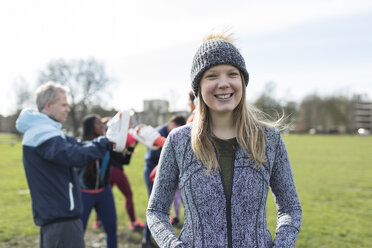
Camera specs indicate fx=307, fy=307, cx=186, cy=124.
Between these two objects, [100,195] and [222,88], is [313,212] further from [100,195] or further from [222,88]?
[222,88]

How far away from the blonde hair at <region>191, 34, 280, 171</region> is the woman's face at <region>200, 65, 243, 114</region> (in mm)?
110

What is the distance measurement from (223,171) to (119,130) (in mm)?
1661

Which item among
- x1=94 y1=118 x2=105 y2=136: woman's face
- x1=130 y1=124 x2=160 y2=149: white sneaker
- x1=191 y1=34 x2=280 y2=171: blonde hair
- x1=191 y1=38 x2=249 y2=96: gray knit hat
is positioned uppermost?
x1=191 y1=38 x2=249 y2=96: gray knit hat

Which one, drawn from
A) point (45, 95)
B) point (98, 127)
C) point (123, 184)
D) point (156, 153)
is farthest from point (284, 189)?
point (123, 184)

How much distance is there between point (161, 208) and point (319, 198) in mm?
7338

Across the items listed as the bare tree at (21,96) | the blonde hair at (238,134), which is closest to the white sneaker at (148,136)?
the blonde hair at (238,134)

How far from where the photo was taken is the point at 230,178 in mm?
1595

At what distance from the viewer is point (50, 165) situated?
2.74 metres

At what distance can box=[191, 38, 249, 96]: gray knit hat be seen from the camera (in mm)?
1649

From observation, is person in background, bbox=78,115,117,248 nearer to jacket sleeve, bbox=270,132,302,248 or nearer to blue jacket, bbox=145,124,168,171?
blue jacket, bbox=145,124,168,171

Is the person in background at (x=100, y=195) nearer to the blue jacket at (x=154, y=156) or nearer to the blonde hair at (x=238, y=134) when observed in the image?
the blue jacket at (x=154, y=156)

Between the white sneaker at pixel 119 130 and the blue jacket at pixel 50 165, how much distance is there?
7.7 inches

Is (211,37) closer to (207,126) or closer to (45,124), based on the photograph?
(207,126)

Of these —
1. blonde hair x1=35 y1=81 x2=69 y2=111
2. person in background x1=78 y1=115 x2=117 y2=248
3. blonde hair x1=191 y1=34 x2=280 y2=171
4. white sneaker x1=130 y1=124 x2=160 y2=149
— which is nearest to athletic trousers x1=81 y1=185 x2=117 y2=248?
person in background x1=78 y1=115 x2=117 y2=248
